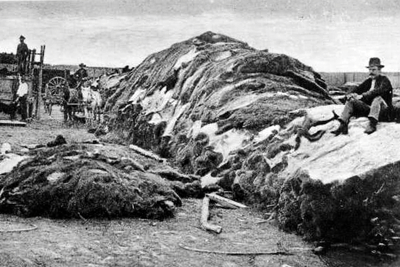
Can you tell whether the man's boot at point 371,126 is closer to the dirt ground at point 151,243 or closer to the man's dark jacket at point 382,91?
→ the man's dark jacket at point 382,91

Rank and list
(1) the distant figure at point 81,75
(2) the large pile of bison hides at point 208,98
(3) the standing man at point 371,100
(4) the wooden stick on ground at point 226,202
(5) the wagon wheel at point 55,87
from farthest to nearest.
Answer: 1. (5) the wagon wheel at point 55,87
2. (1) the distant figure at point 81,75
3. (2) the large pile of bison hides at point 208,98
4. (4) the wooden stick on ground at point 226,202
5. (3) the standing man at point 371,100

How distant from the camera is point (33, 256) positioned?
16.6 ft

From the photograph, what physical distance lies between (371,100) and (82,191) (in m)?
3.87

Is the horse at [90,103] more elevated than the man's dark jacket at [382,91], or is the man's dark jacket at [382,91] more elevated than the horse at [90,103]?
the man's dark jacket at [382,91]

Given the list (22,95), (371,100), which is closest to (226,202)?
(371,100)

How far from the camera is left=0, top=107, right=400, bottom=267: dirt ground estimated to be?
5.16 metres

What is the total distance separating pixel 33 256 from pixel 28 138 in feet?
33.1

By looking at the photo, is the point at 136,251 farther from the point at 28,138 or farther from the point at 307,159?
the point at 28,138

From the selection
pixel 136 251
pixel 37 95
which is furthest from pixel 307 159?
pixel 37 95

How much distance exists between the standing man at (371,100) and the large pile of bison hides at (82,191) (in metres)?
2.60

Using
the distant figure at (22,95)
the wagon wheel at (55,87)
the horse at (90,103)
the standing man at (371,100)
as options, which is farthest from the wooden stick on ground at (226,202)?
the wagon wheel at (55,87)

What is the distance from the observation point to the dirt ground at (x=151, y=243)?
5156 millimetres

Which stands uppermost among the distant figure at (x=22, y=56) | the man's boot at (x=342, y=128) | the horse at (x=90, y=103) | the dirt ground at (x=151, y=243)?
the distant figure at (x=22, y=56)

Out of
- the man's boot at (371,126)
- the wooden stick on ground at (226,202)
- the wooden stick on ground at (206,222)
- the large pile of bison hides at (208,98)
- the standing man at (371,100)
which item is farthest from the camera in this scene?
the large pile of bison hides at (208,98)
